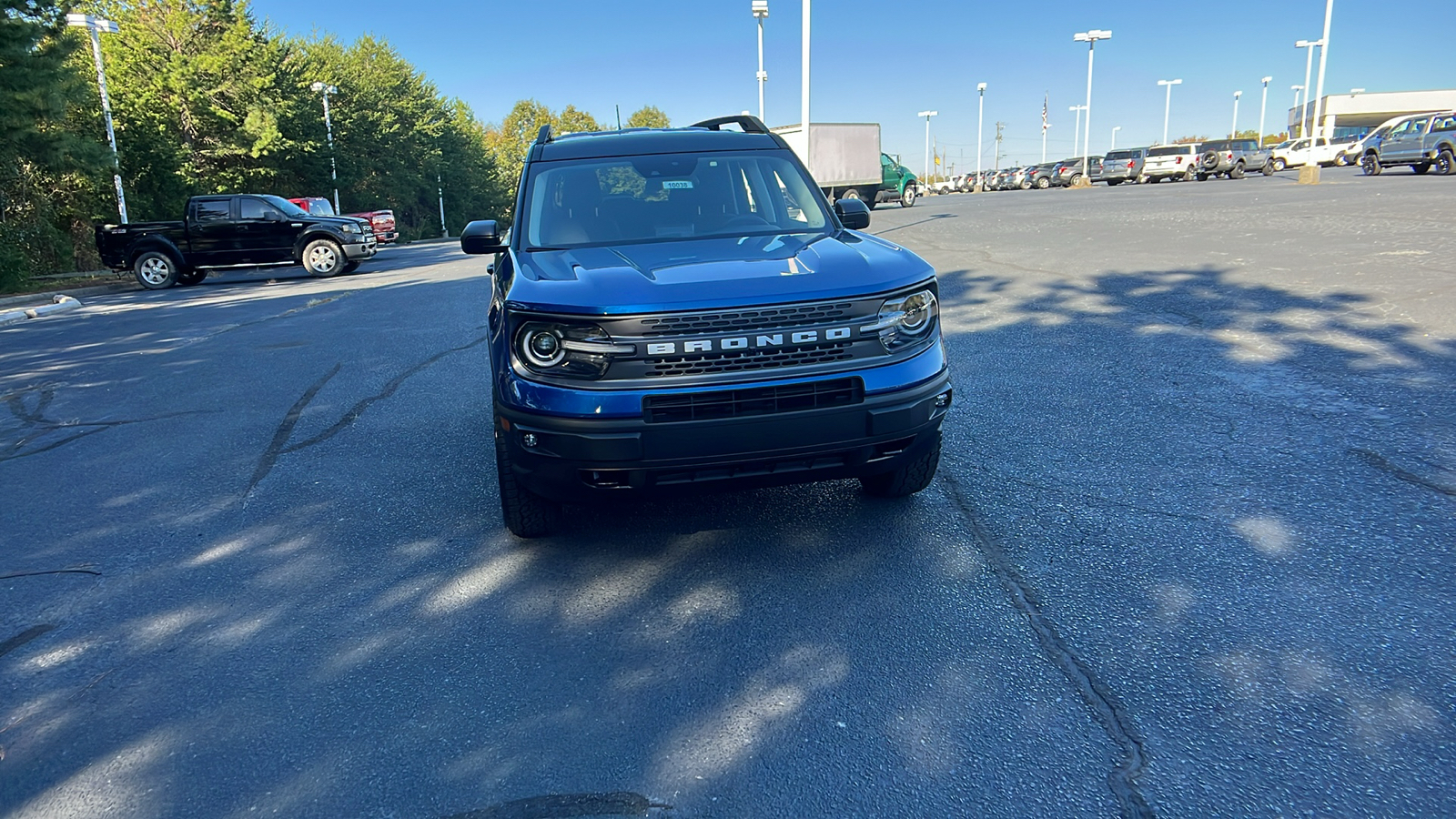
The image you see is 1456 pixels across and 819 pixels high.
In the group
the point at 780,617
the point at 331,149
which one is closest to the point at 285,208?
the point at 780,617

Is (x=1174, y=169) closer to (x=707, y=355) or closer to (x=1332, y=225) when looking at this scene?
(x=1332, y=225)

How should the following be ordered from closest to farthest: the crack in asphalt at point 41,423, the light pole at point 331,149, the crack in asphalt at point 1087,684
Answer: the crack in asphalt at point 1087,684
the crack in asphalt at point 41,423
the light pole at point 331,149

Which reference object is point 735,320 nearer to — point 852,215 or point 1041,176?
point 852,215

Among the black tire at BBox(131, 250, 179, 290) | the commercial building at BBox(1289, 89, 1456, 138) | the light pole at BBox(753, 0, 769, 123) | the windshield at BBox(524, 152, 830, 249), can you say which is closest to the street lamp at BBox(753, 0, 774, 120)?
the light pole at BBox(753, 0, 769, 123)

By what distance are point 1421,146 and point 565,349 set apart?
36.3 meters

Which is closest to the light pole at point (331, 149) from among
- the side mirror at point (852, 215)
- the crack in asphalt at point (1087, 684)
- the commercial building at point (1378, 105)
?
the side mirror at point (852, 215)

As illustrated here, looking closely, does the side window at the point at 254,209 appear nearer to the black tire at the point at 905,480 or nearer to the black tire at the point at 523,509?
the black tire at the point at 523,509

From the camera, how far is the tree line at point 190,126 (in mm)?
18016

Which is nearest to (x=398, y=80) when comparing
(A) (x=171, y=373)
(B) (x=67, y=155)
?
(B) (x=67, y=155)

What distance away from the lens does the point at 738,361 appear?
3.41 m

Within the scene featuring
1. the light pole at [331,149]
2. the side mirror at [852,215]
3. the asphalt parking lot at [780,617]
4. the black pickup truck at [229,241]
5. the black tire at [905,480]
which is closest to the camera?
the asphalt parking lot at [780,617]

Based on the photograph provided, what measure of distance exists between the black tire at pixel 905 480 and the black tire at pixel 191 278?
2018 centimetres

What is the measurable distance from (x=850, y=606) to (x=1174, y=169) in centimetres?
5022

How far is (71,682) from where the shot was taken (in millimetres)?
3143
